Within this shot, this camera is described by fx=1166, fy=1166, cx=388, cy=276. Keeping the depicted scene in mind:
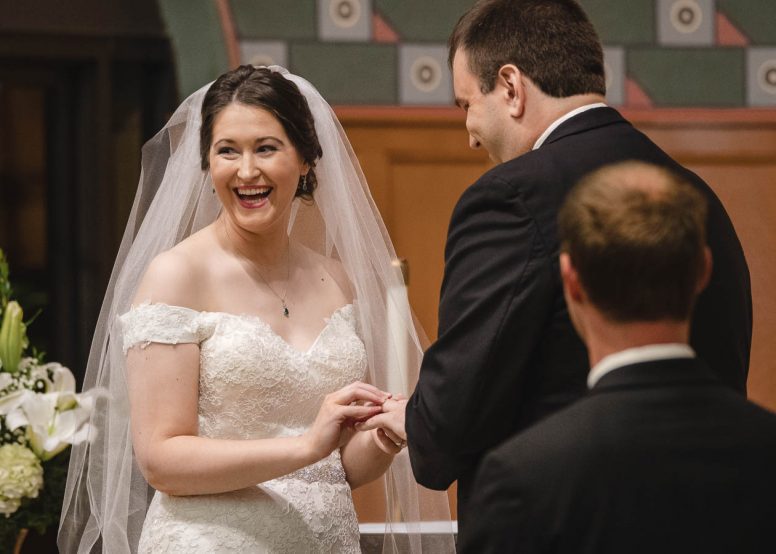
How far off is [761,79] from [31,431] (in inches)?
152

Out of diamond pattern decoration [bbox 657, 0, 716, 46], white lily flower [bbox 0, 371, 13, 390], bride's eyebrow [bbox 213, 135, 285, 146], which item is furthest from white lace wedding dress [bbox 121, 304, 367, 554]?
diamond pattern decoration [bbox 657, 0, 716, 46]

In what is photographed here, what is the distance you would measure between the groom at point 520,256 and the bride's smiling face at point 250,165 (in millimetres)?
617

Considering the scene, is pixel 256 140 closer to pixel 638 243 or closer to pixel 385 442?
pixel 385 442

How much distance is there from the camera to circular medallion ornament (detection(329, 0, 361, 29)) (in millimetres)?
5273

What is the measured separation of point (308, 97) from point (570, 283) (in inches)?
62.3

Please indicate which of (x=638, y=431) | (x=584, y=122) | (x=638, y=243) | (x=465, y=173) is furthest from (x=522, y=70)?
(x=465, y=173)

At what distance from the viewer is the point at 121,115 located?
6.24m

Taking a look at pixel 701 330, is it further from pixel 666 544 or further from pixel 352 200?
pixel 352 200

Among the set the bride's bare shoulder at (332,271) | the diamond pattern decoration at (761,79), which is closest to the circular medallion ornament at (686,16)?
the diamond pattern decoration at (761,79)

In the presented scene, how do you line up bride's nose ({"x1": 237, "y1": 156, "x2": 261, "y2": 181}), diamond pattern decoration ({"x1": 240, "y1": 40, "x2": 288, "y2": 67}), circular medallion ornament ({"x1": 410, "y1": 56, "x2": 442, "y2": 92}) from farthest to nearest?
circular medallion ornament ({"x1": 410, "y1": 56, "x2": 442, "y2": 92}), diamond pattern decoration ({"x1": 240, "y1": 40, "x2": 288, "y2": 67}), bride's nose ({"x1": 237, "y1": 156, "x2": 261, "y2": 181})

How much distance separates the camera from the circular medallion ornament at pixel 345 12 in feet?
17.3

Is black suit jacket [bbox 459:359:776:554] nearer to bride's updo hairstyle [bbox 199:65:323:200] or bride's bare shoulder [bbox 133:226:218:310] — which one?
bride's bare shoulder [bbox 133:226:218:310]

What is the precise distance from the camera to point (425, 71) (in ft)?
17.5

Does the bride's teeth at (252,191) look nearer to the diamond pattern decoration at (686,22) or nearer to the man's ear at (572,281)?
the man's ear at (572,281)
